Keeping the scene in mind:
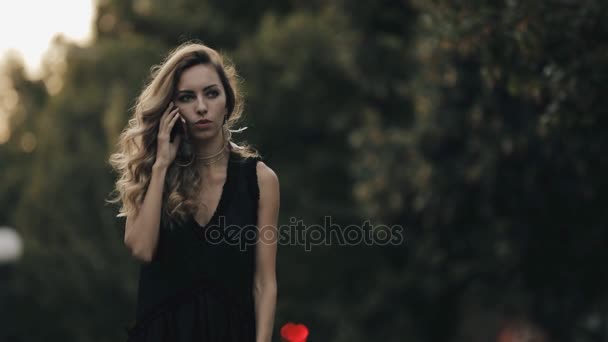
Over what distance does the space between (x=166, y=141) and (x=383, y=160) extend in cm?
1388

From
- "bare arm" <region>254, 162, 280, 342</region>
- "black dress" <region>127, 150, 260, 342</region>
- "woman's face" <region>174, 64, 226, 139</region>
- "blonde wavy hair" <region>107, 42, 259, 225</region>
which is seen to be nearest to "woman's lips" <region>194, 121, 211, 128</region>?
"woman's face" <region>174, 64, 226, 139</region>

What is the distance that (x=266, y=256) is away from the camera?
4977 mm

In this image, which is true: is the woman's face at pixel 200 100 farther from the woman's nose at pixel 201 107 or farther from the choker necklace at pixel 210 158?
the choker necklace at pixel 210 158

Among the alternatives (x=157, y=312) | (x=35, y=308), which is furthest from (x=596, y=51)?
(x=35, y=308)

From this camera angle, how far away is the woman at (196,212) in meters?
4.84

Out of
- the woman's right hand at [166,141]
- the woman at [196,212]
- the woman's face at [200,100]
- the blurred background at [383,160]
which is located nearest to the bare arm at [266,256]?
the woman at [196,212]

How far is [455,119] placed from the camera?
17281 millimetres

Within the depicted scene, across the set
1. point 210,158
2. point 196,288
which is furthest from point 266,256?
point 210,158

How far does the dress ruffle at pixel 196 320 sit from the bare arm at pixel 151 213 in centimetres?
23

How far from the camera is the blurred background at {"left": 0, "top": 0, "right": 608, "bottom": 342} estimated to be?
38.6 ft

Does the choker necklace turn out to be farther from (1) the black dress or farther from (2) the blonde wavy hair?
(1) the black dress

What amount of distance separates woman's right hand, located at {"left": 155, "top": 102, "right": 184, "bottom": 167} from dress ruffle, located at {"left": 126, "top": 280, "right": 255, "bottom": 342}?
537 mm

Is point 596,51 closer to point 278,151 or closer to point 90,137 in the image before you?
point 278,151

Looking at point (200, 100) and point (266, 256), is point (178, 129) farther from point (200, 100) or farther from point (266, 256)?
point (266, 256)
